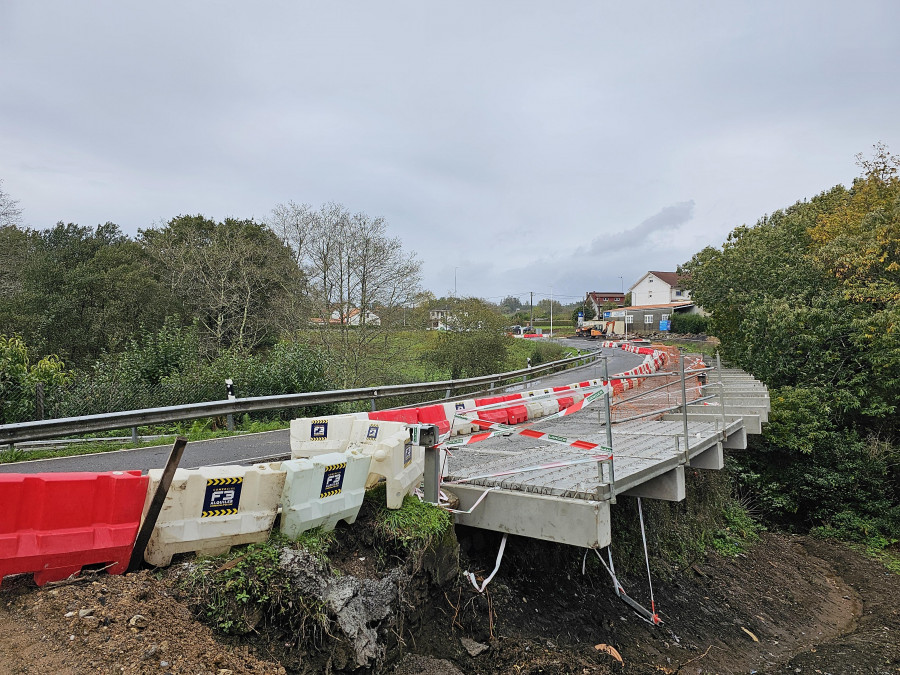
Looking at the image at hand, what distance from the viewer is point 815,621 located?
9867mm

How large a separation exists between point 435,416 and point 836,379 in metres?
15.6

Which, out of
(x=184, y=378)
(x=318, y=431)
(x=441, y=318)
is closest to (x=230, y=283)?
(x=441, y=318)

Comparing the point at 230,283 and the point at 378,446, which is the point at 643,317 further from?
the point at 378,446

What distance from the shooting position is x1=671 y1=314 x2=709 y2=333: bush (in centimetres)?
6191

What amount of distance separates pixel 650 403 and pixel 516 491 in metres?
5.21

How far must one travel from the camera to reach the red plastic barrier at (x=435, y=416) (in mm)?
9836

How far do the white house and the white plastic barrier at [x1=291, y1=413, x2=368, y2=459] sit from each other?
85589mm

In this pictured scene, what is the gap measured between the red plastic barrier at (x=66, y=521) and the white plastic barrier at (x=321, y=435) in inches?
103

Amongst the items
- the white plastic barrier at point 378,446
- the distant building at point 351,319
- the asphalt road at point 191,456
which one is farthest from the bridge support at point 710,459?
the distant building at point 351,319

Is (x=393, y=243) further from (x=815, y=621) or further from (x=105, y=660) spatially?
(x=105, y=660)

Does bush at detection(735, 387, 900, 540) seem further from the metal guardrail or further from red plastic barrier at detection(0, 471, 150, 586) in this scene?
red plastic barrier at detection(0, 471, 150, 586)

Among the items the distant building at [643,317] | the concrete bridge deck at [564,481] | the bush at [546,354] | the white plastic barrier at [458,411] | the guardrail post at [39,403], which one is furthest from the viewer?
the distant building at [643,317]

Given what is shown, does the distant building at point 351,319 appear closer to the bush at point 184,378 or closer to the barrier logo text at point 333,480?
the bush at point 184,378

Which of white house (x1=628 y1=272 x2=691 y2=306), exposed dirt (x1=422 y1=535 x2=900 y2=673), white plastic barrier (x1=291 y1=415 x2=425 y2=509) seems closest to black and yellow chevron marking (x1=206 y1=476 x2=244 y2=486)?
white plastic barrier (x1=291 y1=415 x2=425 y2=509)
